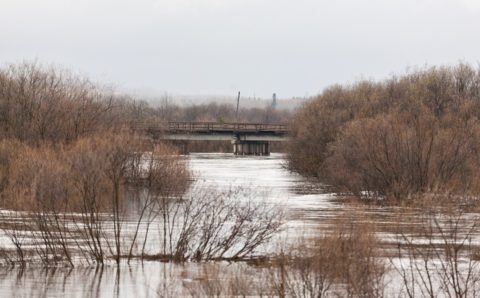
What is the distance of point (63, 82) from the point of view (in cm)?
5438

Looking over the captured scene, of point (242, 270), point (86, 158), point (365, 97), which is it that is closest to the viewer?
point (242, 270)

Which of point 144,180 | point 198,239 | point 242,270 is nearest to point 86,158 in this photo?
point 198,239

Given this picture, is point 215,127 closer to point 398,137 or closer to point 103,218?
point 398,137

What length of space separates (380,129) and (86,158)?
19.3 meters

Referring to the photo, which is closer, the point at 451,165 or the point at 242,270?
the point at 242,270

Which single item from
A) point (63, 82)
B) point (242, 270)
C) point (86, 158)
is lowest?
point (242, 270)

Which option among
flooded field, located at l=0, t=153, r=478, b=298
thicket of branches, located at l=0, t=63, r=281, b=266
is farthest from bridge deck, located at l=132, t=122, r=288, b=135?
flooded field, located at l=0, t=153, r=478, b=298

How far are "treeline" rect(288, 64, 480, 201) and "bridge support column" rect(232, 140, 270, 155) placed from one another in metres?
36.4

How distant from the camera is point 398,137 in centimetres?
4050

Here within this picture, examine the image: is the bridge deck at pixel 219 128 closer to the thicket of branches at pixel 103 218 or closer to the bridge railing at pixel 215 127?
the bridge railing at pixel 215 127

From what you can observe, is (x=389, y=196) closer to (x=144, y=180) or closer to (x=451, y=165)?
(x=451, y=165)

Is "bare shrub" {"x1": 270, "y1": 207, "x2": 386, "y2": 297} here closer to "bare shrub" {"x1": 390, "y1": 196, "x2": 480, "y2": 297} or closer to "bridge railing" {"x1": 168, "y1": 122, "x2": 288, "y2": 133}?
"bare shrub" {"x1": 390, "y1": 196, "x2": 480, "y2": 297}

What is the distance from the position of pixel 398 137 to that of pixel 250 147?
6130cm

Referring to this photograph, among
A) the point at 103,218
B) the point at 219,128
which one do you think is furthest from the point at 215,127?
the point at 103,218
